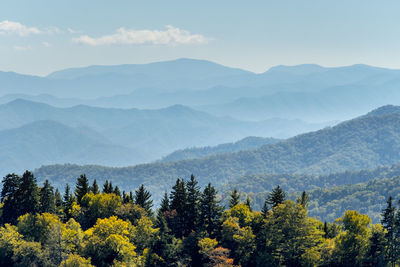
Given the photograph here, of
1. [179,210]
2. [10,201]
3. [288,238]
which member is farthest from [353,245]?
[10,201]

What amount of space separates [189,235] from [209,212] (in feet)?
19.5

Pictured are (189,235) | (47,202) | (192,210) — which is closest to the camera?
(189,235)

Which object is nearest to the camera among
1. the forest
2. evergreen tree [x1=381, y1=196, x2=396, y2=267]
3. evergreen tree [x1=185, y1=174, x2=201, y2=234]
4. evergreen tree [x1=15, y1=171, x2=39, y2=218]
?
evergreen tree [x1=381, y1=196, x2=396, y2=267]

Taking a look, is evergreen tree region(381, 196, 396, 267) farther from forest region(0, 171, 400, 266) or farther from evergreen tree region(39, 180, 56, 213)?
evergreen tree region(39, 180, 56, 213)

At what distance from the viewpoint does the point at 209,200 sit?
100125 mm

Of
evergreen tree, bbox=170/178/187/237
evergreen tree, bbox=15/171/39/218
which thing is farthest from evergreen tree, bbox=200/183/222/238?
evergreen tree, bbox=15/171/39/218

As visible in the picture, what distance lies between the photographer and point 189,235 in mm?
97500

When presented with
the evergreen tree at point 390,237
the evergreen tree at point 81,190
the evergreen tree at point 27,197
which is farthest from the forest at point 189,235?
the evergreen tree at point 81,190

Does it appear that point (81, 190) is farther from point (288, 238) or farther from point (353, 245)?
point (353, 245)

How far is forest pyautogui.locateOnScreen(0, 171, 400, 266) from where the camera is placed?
88.9 m

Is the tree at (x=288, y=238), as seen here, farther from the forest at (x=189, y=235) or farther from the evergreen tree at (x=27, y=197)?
the evergreen tree at (x=27, y=197)

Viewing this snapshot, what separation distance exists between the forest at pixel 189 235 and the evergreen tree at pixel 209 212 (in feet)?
0.62

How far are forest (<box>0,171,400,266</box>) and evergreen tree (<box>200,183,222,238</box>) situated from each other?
7.4 inches

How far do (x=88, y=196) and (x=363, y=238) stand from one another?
181ft
